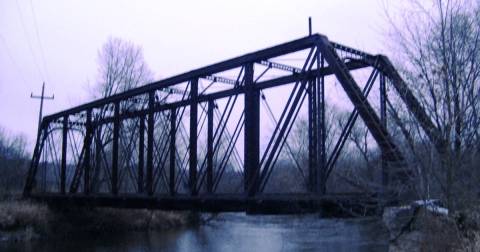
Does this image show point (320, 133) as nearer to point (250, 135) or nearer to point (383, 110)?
point (383, 110)

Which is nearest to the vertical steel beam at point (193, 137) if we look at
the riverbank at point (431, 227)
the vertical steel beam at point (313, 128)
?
the vertical steel beam at point (313, 128)

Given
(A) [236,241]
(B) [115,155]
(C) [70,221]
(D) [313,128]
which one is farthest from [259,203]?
(C) [70,221]

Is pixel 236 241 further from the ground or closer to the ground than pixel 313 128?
closer to the ground

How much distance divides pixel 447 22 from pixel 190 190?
1019cm

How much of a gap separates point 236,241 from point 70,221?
11.4 metres

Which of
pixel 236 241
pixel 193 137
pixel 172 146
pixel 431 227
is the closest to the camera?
pixel 431 227

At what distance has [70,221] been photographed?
3366cm

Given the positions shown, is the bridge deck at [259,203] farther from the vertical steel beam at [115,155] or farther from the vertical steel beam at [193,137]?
the vertical steel beam at [193,137]

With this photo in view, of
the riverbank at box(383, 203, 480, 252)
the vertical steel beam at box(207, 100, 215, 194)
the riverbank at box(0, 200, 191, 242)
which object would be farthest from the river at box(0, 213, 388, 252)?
the riverbank at box(383, 203, 480, 252)

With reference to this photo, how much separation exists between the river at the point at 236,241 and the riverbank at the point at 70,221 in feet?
3.78

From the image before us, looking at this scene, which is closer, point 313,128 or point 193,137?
point 313,128

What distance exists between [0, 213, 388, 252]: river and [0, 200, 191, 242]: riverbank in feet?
3.78

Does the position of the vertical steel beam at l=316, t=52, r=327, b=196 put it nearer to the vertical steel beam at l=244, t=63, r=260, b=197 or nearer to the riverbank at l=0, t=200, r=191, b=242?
the vertical steel beam at l=244, t=63, r=260, b=197

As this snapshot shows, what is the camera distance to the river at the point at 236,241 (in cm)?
2670
